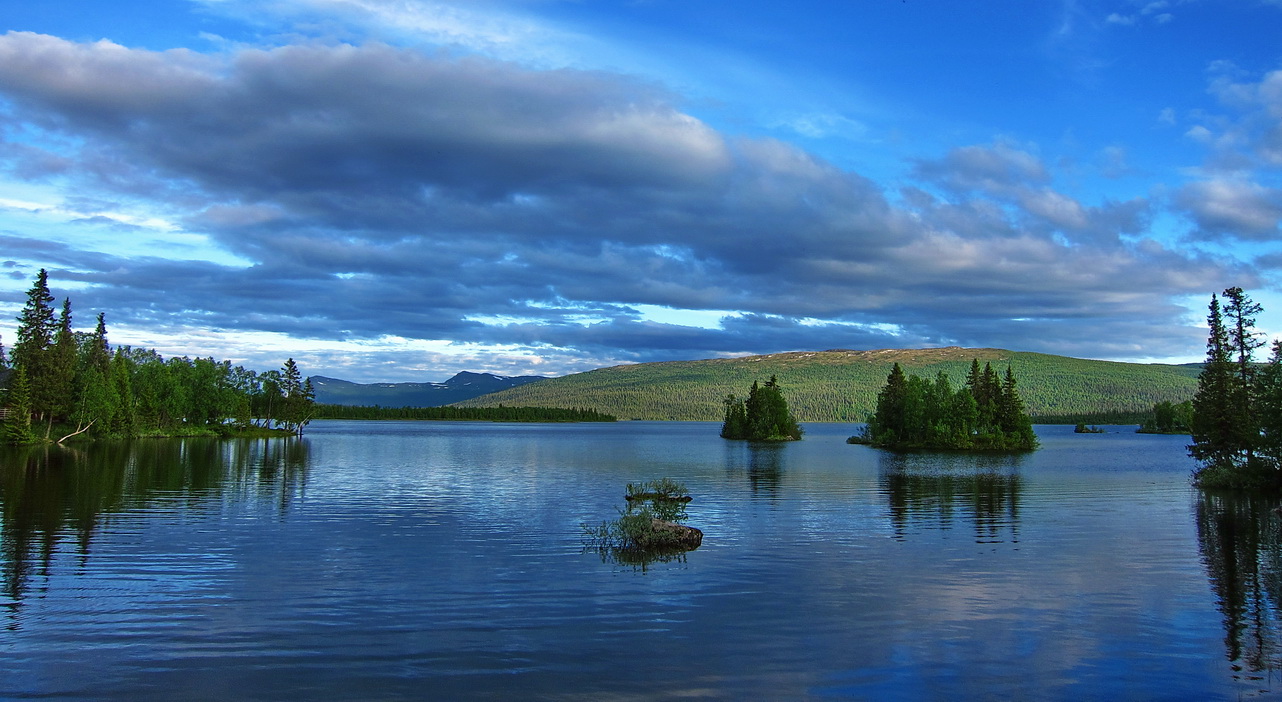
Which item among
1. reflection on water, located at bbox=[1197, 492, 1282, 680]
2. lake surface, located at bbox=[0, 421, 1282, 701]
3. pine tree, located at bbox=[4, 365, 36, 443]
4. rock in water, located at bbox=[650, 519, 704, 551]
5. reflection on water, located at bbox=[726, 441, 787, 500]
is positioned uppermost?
pine tree, located at bbox=[4, 365, 36, 443]

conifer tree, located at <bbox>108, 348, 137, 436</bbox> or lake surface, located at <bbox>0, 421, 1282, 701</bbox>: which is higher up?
conifer tree, located at <bbox>108, 348, 137, 436</bbox>

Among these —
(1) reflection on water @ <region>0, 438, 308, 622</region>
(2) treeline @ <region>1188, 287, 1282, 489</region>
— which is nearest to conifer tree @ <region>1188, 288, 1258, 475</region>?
(2) treeline @ <region>1188, 287, 1282, 489</region>

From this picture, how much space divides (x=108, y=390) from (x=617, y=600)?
121 metres

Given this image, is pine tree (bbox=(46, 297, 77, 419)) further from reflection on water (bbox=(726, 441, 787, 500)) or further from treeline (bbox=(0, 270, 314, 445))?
reflection on water (bbox=(726, 441, 787, 500))

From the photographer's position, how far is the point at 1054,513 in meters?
47.9

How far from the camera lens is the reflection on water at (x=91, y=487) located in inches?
1200

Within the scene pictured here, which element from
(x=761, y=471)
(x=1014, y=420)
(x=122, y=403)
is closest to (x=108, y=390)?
(x=122, y=403)

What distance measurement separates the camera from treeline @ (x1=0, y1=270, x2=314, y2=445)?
108625mm

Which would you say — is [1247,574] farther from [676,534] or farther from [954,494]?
[954,494]

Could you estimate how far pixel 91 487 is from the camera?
173 feet

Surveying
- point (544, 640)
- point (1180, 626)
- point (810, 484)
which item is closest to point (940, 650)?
point (1180, 626)

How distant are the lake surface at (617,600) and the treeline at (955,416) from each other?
3430 inches

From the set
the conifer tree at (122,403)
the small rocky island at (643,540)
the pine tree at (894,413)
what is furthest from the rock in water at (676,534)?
the pine tree at (894,413)

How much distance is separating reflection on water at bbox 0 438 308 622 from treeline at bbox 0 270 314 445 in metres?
14.7
